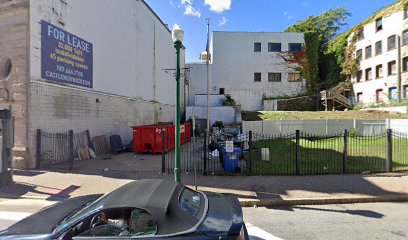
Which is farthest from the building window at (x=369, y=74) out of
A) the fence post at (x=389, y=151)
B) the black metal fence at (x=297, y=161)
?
the fence post at (x=389, y=151)

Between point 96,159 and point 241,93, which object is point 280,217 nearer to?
point 96,159

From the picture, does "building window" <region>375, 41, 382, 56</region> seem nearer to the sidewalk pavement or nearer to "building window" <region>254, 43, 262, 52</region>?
"building window" <region>254, 43, 262, 52</region>

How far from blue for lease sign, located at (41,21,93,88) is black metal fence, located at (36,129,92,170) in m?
2.54

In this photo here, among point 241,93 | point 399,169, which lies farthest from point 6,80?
point 241,93

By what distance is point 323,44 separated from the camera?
138 feet

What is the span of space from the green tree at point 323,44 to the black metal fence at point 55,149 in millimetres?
33543

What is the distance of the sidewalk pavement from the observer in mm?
6652

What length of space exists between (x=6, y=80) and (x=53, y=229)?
33.4 feet

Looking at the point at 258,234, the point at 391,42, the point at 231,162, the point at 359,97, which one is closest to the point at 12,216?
the point at 258,234

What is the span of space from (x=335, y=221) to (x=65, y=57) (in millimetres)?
12444

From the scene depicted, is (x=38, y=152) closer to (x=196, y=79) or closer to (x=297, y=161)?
(x=297, y=161)

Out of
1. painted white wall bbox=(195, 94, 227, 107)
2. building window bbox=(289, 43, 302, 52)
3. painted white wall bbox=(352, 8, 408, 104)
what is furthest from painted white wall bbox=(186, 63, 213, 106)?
painted white wall bbox=(352, 8, 408, 104)

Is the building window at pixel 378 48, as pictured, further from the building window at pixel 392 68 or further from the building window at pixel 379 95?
the building window at pixel 379 95

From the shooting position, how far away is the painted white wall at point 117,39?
429 inches
